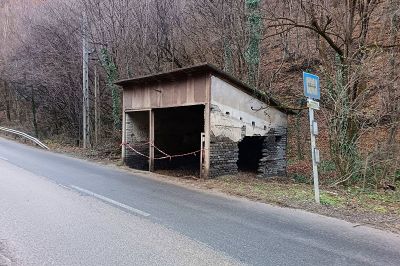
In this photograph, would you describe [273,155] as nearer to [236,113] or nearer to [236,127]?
[236,127]

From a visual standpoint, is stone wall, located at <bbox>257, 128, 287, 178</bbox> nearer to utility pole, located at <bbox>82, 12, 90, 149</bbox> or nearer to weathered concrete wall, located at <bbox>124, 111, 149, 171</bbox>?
weathered concrete wall, located at <bbox>124, 111, 149, 171</bbox>

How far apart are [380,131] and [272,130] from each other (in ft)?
12.9

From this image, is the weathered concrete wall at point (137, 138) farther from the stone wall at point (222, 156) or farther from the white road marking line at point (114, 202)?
the white road marking line at point (114, 202)

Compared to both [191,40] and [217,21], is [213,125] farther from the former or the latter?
[191,40]

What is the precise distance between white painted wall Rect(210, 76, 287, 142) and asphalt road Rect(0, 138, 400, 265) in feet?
12.7

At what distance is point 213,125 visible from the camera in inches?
481

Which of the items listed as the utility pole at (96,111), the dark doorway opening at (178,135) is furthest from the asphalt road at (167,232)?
the utility pole at (96,111)

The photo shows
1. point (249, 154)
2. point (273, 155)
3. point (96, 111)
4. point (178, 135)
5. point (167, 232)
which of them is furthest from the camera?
point (96, 111)

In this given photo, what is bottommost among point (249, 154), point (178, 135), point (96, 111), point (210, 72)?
point (249, 154)

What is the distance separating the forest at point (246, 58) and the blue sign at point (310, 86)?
246 centimetres

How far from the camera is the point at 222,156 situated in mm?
12633

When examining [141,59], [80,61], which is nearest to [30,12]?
[80,61]

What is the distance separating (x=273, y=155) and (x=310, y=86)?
6.42m

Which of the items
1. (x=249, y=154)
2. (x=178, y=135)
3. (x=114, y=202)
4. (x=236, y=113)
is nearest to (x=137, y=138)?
(x=178, y=135)
